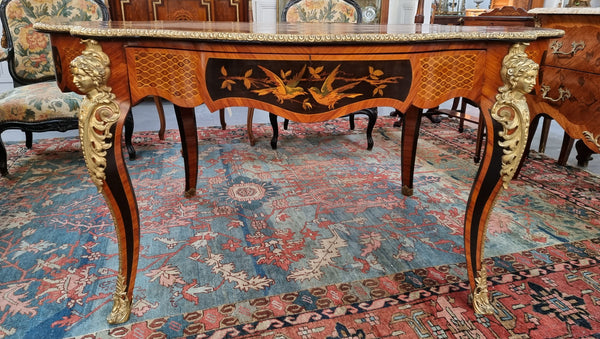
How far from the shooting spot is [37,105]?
101 inches

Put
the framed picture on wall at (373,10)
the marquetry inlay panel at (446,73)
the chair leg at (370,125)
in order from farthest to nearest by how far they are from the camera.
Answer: the framed picture on wall at (373,10) → the chair leg at (370,125) → the marquetry inlay panel at (446,73)

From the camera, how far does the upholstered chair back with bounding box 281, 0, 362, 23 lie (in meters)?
2.98

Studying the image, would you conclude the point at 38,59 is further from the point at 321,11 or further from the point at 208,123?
the point at 321,11

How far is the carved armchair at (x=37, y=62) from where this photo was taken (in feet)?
8.54

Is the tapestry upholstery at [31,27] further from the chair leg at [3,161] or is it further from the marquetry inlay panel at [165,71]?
the marquetry inlay panel at [165,71]

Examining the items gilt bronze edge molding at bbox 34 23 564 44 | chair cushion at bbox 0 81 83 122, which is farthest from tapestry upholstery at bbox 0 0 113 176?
gilt bronze edge molding at bbox 34 23 564 44

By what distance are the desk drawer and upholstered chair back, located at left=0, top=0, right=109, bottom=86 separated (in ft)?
10.4

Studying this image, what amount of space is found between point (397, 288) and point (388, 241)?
0.36 metres

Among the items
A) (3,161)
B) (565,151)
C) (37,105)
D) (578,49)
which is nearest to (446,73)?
(578,49)

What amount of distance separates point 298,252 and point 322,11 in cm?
202

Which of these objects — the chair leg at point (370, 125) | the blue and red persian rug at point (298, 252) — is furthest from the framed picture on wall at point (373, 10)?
the blue and red persian rug at point (298, 252)

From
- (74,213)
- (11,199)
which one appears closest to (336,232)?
(74,213)

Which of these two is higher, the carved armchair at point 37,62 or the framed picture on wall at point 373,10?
the framed picture on wall at point 373,10

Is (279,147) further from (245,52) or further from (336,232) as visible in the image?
(245,52)
